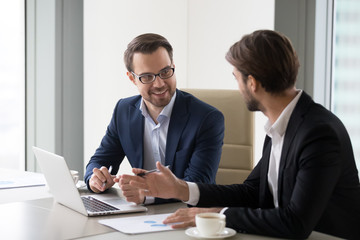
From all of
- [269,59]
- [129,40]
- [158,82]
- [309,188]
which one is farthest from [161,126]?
[129,40]

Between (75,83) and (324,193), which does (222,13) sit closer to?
(75,83)

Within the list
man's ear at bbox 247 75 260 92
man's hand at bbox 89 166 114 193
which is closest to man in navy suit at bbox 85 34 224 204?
man's hand at bbox 89 166 114 193

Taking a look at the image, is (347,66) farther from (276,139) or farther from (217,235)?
(217,235)

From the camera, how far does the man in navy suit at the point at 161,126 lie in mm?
2211

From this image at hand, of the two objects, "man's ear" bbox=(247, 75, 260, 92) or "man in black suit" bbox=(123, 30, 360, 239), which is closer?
"man in black suit" bbox=(123, 30, 360, 239)

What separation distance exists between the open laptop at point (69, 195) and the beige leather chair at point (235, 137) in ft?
2.59

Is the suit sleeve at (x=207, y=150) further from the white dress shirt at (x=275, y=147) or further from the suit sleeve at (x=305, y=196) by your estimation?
the suit sleeve at (x=305, y=196)

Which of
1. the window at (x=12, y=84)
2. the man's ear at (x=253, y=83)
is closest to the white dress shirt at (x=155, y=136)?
the man's ear at (x=253, y=83)

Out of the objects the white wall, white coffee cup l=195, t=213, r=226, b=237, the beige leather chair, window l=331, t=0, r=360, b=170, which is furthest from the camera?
the white wall

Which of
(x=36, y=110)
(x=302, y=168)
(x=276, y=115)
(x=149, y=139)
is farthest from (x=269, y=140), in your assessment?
(x=36, y=110)

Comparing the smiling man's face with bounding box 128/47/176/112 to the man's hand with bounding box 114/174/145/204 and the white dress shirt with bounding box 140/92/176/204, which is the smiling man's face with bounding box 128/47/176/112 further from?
the man's hand with bounding box 114/174/145/204

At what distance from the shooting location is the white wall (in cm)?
371

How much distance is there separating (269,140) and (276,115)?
0.16 m

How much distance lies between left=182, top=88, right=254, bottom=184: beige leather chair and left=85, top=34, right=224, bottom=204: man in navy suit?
6.7 inches
